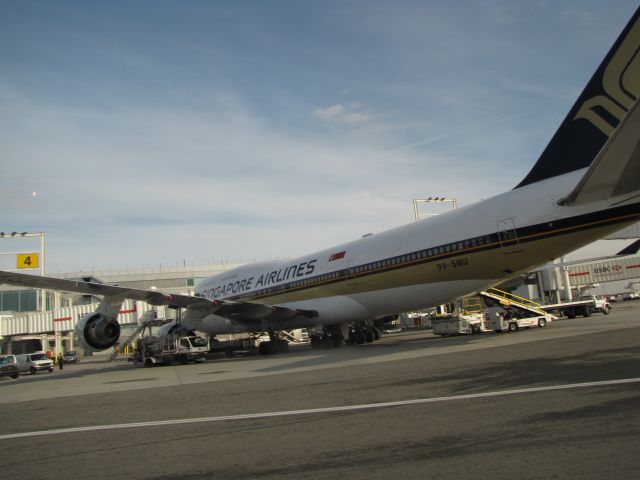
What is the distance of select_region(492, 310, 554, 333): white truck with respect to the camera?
26.9 metres

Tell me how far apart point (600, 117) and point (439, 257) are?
649 centimetres

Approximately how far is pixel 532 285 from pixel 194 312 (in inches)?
1372

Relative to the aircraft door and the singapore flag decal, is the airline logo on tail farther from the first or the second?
the singapore flag decal

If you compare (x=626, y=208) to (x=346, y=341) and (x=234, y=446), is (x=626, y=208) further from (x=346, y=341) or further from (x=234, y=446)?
(x=346, y=341)

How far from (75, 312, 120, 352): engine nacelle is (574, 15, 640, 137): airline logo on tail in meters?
18.5

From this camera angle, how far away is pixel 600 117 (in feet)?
47.8

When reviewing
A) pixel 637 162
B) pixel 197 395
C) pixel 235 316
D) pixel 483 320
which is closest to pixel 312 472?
pixel 197 395

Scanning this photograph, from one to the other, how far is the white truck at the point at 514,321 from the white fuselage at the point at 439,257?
29.0 ft

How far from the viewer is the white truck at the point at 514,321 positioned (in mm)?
26859

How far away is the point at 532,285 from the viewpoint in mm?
47031

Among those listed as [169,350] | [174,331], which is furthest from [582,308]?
[169,350]

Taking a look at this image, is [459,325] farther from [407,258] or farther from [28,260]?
[28,260]

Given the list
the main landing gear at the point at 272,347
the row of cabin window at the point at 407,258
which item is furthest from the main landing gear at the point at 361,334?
the row of cabin window at the point at 407,258

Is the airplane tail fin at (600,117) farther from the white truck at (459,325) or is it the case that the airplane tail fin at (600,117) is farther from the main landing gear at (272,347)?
the main landing gear at (272,347)
